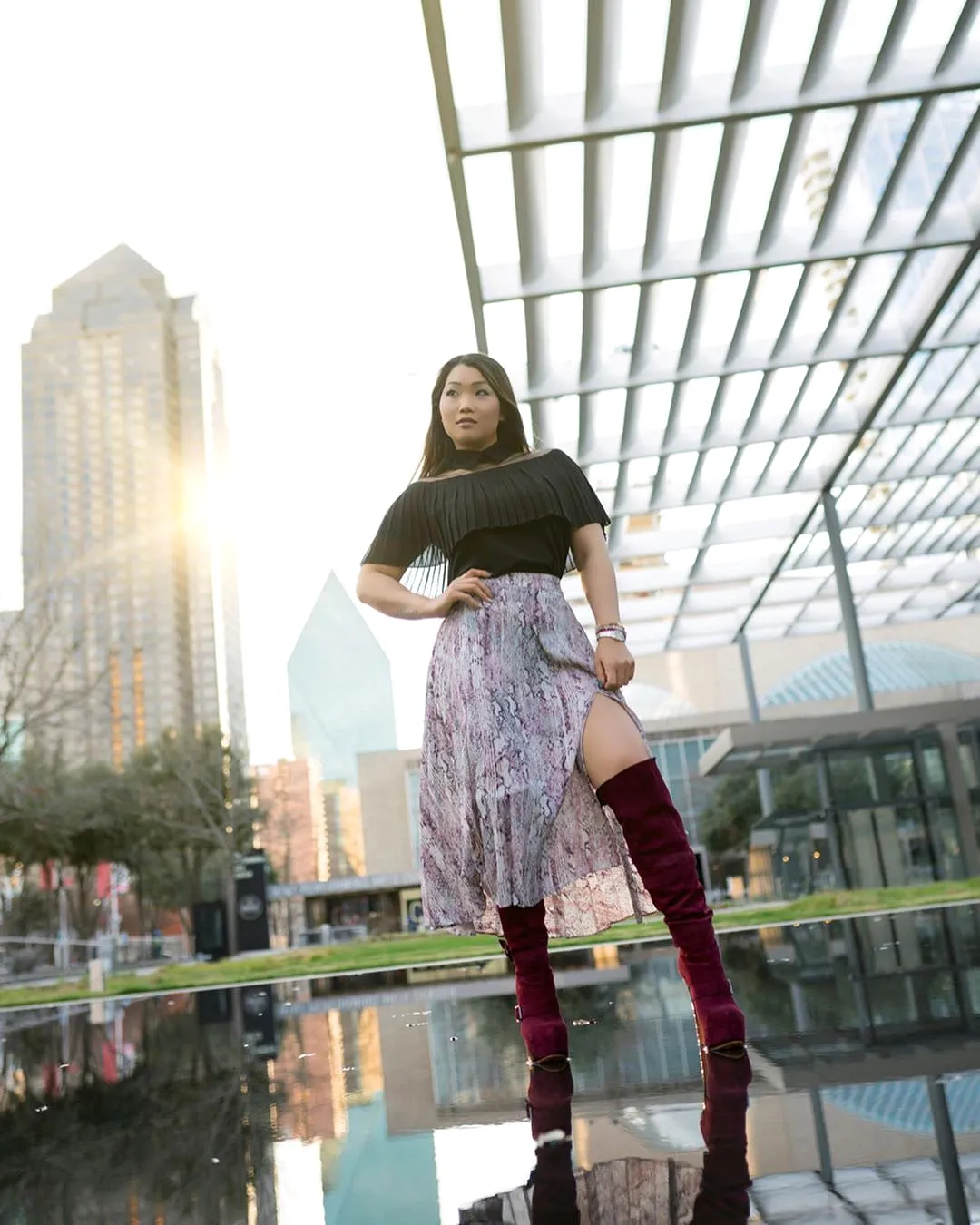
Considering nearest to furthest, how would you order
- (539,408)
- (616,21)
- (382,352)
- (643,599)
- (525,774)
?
(525,774) < (616,21) < (539,408) < (382,352) < (643,599)

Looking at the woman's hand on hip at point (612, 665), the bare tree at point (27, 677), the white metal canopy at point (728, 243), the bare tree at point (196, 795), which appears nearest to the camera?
the woman's hand on hip at point (612, 665)

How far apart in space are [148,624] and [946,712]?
69.2m

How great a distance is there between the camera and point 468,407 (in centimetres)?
302

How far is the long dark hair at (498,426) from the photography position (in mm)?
3061

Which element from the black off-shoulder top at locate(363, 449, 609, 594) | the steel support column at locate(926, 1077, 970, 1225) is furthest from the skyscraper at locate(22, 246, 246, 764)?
the steel support column at locate(926, 1077, 970, 1225)

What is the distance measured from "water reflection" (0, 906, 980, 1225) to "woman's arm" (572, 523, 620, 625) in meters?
1.06

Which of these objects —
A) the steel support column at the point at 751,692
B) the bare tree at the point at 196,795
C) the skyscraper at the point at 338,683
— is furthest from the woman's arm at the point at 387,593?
the skyscraper at the point at 338,683

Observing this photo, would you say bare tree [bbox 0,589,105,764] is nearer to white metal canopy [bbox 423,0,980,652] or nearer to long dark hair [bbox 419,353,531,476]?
white metal canopy [bbox 423,0,980,652]

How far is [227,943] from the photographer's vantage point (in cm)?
3222

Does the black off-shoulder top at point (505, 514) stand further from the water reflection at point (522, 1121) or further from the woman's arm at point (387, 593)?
the water reflection at point (522, 1121)

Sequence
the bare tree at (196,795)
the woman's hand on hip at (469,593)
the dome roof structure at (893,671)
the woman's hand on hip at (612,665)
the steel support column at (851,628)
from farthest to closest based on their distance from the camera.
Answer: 1. the bare tree at (196,795)
2. the dome roof structure at (893,671)
3. the steel support column at (851,628)
4. the woman's hand on hip at (469,593)
5. the woman's hand on hip at (612,665)

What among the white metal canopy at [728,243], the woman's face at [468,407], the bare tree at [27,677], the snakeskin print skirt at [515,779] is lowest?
the snakeskin print skirt at [515,779]

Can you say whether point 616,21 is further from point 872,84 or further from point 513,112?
point 872,84

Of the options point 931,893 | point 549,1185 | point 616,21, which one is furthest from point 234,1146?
point 931,893
